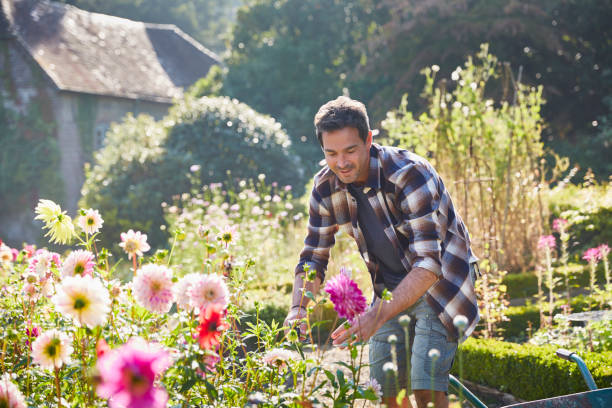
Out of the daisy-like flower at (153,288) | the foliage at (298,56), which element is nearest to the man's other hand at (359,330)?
the daisy-like flower at (153,288)

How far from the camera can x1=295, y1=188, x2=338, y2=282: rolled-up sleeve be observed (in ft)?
9.78

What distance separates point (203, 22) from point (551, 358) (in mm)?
40669

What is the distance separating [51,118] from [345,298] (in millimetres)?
18293

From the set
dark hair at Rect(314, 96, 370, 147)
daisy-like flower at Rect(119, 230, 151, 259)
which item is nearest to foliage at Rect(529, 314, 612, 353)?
dark hair at Rect(314, 96, 370, 147)

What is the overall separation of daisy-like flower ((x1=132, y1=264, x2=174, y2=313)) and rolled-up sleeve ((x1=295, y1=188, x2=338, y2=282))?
1.34 metres

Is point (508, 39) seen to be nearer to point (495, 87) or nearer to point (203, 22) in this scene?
point (495, 87)

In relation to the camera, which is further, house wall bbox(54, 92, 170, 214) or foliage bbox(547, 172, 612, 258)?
house wall bbox(54, 92, 170, 214)

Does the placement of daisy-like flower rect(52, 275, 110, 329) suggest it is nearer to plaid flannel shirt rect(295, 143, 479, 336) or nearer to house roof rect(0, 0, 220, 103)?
plaid flannel shirt rect(295, 143, 479, 336)

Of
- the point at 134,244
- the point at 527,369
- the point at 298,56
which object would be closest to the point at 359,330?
the point at 134,244

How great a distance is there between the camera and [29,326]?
2.37 metres

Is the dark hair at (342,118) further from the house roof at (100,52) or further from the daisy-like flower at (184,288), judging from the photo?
the house roof at (100,52)

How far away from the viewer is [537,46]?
635 inches

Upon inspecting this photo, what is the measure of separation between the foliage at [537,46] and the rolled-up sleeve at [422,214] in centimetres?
1404

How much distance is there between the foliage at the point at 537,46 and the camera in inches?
619
